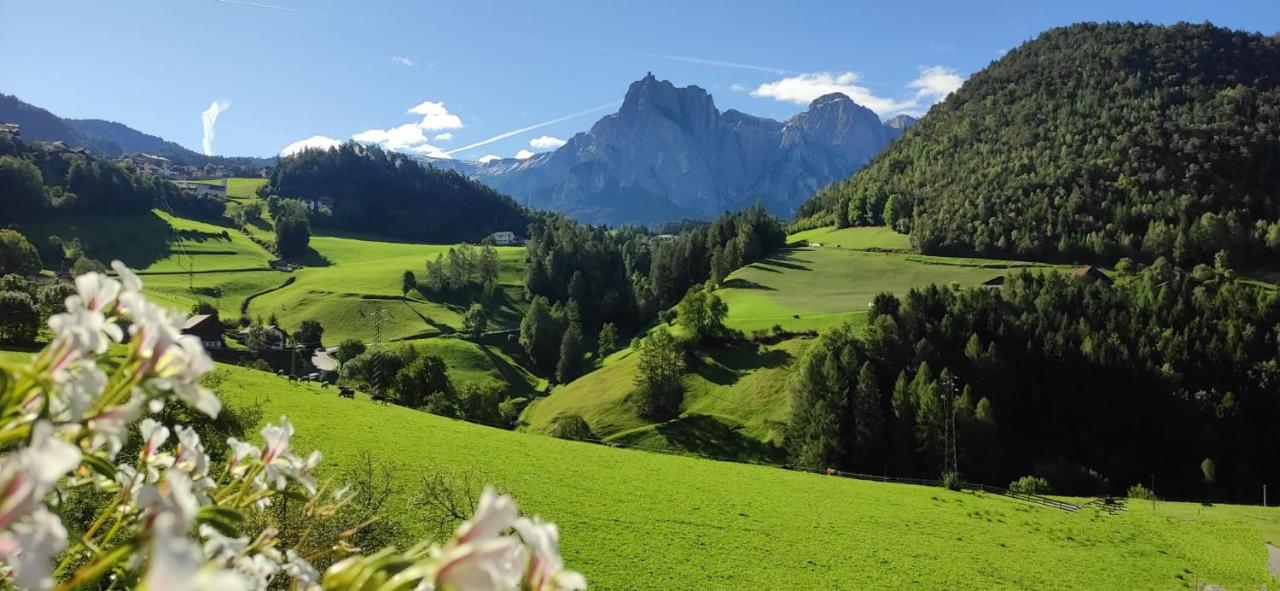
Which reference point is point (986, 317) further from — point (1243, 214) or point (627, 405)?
point (1243, 214)

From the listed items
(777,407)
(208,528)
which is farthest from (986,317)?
(208,528)

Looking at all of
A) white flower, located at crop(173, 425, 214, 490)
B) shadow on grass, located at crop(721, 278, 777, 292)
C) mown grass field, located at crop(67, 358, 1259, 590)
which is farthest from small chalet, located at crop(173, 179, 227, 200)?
white flower, located at crop(173, 425, 214, 490)

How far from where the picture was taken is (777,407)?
185 ft

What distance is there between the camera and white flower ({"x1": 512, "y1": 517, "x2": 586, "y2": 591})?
159 cm

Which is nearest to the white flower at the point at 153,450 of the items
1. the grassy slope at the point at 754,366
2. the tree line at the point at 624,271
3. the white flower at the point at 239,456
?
the white flower at the point at 239,456

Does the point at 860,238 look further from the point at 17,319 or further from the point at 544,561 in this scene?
the point at 544,561

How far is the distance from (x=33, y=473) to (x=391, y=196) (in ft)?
615

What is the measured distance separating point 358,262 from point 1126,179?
394 ft

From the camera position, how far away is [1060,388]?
5634 centimetres

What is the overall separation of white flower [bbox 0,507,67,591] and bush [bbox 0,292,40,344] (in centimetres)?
4428

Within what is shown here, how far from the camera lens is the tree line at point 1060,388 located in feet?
158

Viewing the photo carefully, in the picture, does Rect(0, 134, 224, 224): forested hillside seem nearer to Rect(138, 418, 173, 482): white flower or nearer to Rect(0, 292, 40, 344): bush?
Rect(0, 292, 40, 344): bush

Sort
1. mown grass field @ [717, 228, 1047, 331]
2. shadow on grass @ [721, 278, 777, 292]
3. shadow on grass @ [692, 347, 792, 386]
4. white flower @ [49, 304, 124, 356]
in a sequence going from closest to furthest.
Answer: white flower @ [49, 304, 124, 356] → shadow on grass @ [692, 347, 792, 386] → mown grass field @ [717, 228, 1047, 331] → shadow on grass @ [721, 278, 777, 292]

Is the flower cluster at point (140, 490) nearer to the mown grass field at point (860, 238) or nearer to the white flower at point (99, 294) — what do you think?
the white flower at point (99, 294)
